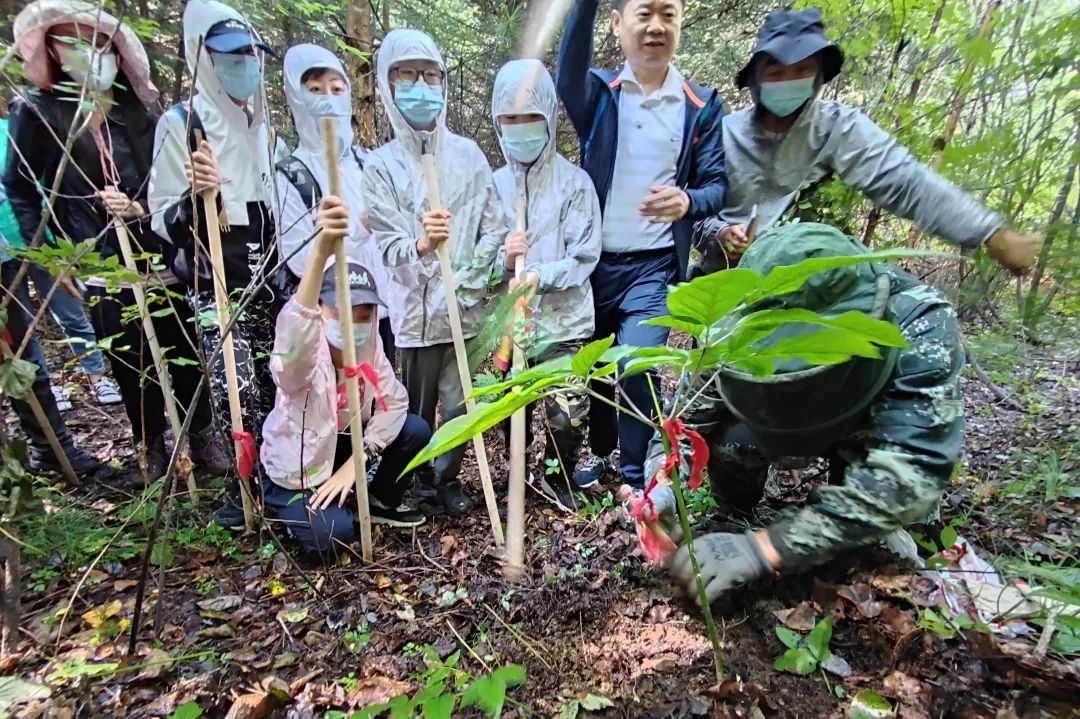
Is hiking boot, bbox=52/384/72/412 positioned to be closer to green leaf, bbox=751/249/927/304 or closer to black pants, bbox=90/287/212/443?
black pants, bbox=90/287/212/443

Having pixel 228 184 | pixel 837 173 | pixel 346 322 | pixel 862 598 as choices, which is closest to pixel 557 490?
pixel 346 322

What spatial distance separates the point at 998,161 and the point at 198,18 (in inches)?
155

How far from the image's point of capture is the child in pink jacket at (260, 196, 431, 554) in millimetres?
2646

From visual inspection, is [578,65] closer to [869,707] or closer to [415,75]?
[415,75]

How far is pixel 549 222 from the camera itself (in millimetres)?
3145

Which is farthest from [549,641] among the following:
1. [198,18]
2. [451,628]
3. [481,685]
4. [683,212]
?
[198,18]

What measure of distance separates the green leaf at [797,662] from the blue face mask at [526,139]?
2.63 m

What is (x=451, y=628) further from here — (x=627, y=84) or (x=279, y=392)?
(x=627, y=84)

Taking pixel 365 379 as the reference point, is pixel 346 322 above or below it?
above

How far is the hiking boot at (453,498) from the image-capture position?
330 centimetres

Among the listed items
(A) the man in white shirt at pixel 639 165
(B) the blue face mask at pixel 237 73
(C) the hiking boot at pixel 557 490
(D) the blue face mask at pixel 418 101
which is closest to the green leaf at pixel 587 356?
(A) the man in white shirt at pixel 639 165

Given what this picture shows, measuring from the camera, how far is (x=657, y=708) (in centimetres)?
154

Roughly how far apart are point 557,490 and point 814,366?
6.67 feet

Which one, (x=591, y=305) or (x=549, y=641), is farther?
(x=591, y=305)
